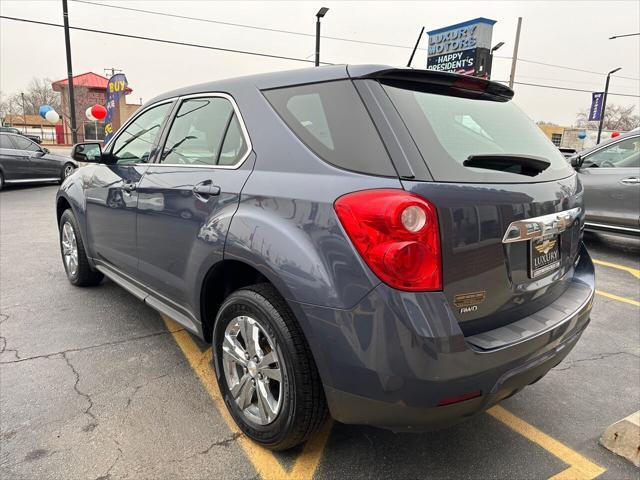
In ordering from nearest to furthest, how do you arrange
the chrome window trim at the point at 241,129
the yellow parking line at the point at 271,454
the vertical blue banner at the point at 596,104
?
1. the yellow parking line at the point at 271,454
2. the chrome window trim at the point at 241,129
3. the vertical blue banner at the point at 596,104

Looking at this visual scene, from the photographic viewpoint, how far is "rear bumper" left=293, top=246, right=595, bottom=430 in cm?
160

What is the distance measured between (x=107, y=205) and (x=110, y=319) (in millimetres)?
965

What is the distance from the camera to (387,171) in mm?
1732

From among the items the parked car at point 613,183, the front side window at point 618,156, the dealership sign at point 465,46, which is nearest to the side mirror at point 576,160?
the parked car at point 613,183

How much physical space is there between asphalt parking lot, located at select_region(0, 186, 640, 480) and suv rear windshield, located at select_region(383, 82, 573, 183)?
134 cm

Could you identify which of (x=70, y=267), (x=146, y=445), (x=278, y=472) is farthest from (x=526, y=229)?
(x=70, y=267)

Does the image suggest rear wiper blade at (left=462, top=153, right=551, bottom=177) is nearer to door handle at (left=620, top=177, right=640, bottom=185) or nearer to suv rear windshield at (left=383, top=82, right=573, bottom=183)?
suv rear windshield at (left=383, top=82, right=573, bottom=183)

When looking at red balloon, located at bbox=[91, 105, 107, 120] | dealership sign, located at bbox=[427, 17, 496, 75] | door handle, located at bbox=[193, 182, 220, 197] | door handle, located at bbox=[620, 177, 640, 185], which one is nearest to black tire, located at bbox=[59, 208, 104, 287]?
door handle, located at bbox=[193, 182, 220, 197]

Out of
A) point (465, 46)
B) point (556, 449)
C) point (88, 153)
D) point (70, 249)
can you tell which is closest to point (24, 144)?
point (70, 249)

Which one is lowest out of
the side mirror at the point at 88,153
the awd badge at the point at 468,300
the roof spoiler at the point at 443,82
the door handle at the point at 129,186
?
the awd badge at the point at 468,300

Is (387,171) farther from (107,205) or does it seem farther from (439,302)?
(107,205)

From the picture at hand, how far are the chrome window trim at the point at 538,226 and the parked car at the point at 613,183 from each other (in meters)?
4.33

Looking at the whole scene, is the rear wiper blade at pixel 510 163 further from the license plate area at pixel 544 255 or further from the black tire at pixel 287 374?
the black tire at pixel 287 374

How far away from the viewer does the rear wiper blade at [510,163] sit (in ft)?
6.29
